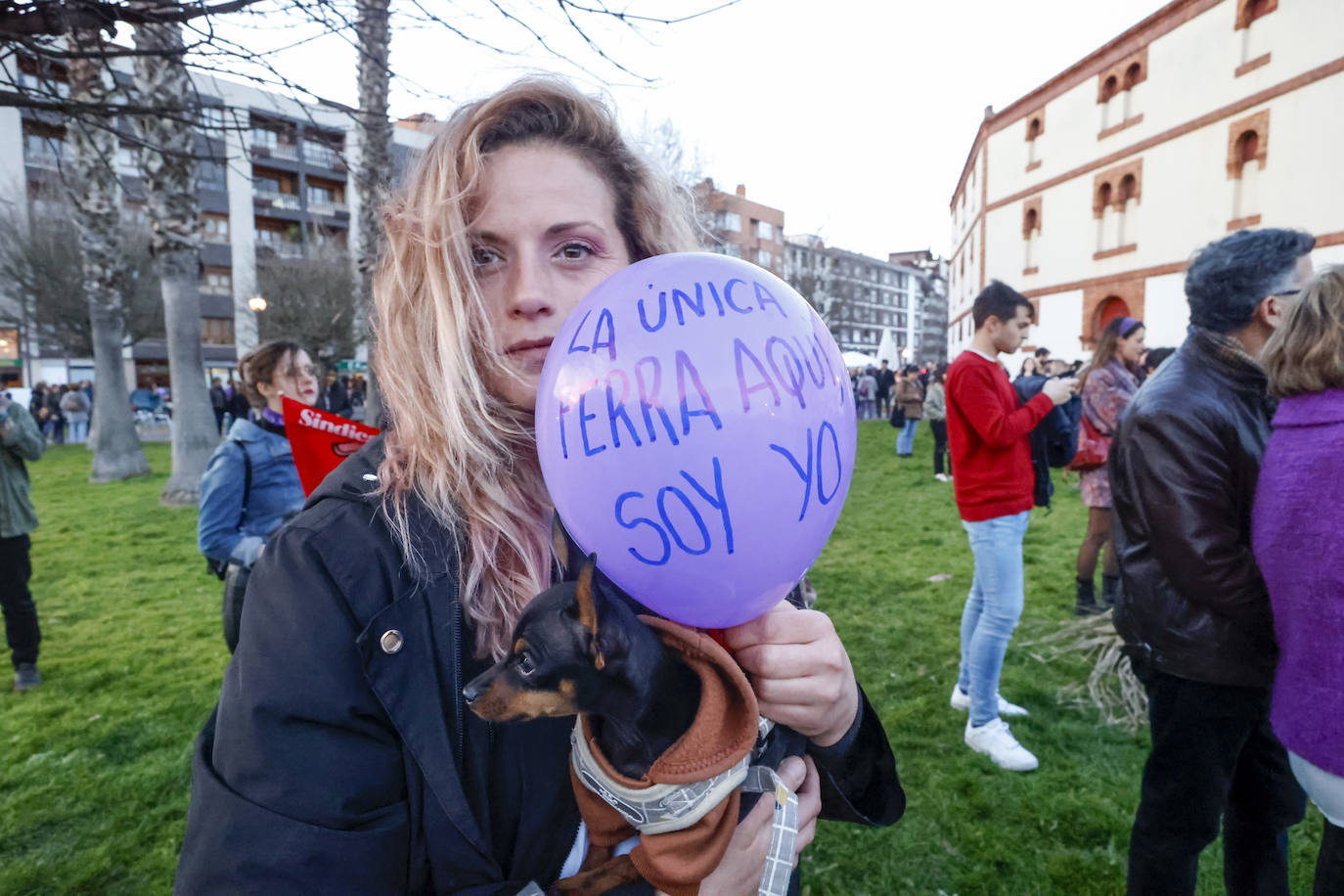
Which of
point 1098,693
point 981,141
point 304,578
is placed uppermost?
point 981,141

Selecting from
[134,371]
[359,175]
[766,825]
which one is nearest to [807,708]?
[766,825]

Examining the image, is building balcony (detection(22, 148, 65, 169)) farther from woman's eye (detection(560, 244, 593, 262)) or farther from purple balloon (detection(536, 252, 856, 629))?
purple balloon (detection(536, 252, 856, 629))

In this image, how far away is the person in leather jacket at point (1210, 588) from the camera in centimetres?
195

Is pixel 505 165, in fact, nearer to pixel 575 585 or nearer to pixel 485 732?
pixel 575 585

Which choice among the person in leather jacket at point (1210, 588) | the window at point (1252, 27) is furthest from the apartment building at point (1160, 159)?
the person in leather jacket at point (1210, 588)

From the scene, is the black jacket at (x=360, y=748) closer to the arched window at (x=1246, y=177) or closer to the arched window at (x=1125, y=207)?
the arched window at (x=1246, y=177)

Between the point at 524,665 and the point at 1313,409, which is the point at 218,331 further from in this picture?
the point at 1313,409

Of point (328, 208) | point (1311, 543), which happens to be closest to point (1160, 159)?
point (1311, 543)

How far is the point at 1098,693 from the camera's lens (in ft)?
13.2

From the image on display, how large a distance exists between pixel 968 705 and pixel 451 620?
3.61 meters

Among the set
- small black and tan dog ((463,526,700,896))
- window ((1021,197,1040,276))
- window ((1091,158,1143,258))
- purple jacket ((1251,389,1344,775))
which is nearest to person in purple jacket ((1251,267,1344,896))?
purple jacket ((1251,389,1344,775))

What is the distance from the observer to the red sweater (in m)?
3.40

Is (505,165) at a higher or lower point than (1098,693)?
higher

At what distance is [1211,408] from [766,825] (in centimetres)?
184
